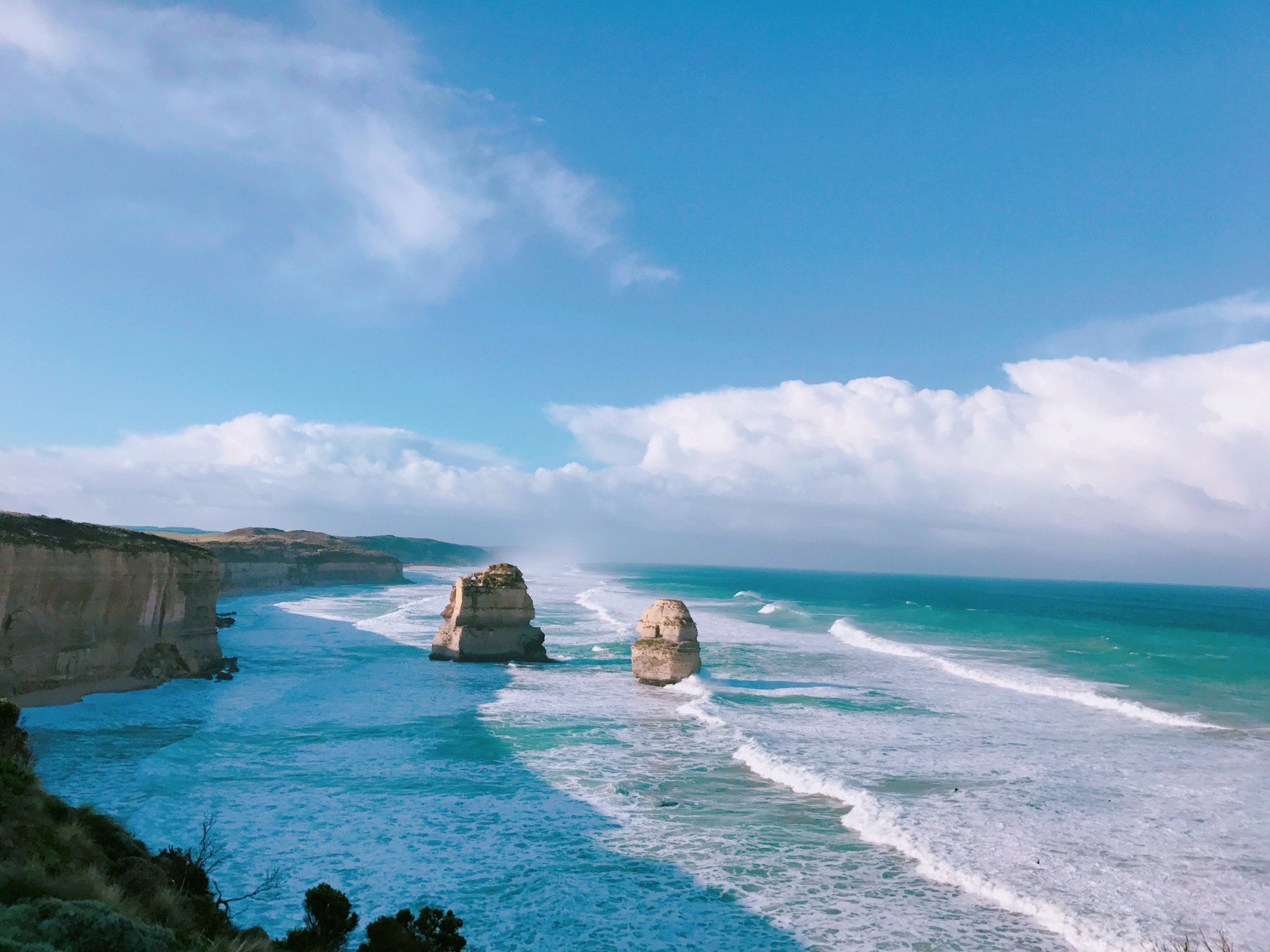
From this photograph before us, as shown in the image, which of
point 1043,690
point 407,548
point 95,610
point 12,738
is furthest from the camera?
point 407,548

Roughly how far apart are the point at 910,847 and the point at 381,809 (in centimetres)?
1097

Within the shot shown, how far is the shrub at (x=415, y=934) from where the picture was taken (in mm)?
7961

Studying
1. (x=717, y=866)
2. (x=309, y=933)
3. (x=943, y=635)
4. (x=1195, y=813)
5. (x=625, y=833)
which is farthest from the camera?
(x=943, y=635)

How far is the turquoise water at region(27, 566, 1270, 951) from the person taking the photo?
465 inches

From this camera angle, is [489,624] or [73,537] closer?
[73,537]

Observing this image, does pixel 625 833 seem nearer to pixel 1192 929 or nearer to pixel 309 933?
pixel 309 933

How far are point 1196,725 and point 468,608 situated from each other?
3061cm

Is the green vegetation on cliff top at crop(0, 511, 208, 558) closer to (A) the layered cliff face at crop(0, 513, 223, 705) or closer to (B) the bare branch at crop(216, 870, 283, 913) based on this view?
(A) the layered cliff face at crop(0, 513, 223, 705)

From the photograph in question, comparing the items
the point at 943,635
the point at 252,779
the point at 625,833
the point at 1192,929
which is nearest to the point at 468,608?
the point at 252,779

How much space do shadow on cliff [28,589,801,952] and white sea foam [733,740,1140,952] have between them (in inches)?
164

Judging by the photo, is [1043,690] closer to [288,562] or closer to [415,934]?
[415,934]

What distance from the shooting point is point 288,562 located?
297 feet

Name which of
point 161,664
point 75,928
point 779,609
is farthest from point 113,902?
point 779,609

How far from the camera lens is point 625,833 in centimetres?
1464
